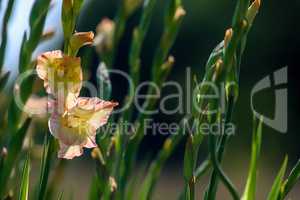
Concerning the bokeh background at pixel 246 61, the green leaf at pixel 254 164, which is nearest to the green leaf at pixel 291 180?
the green leaf at pixel 254 164

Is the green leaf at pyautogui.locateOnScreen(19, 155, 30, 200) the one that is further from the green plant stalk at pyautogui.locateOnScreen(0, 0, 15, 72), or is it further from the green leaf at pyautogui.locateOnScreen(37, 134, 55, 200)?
the green plant stalk at pyautogui.locateOnScreen(0, 0, 15, 72)

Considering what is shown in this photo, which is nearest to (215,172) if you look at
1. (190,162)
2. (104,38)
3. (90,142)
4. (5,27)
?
(190,162)

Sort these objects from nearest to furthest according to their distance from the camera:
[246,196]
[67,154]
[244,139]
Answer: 1. [67,154]
2. [246,196]
3. [244,139]

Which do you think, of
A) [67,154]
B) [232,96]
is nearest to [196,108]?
[232,96]

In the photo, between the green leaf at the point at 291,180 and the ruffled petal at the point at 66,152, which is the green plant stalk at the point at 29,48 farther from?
the green leaf at the point at 291,180

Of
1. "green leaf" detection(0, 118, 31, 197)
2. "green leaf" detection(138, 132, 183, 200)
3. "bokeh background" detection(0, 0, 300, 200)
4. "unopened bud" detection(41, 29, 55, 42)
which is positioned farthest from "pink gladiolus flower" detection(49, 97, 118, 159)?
"bokeh background" detection(0, 0, 300, 200)

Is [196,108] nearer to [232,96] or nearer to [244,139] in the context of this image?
[232,96]

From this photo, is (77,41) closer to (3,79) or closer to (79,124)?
(79,124)
